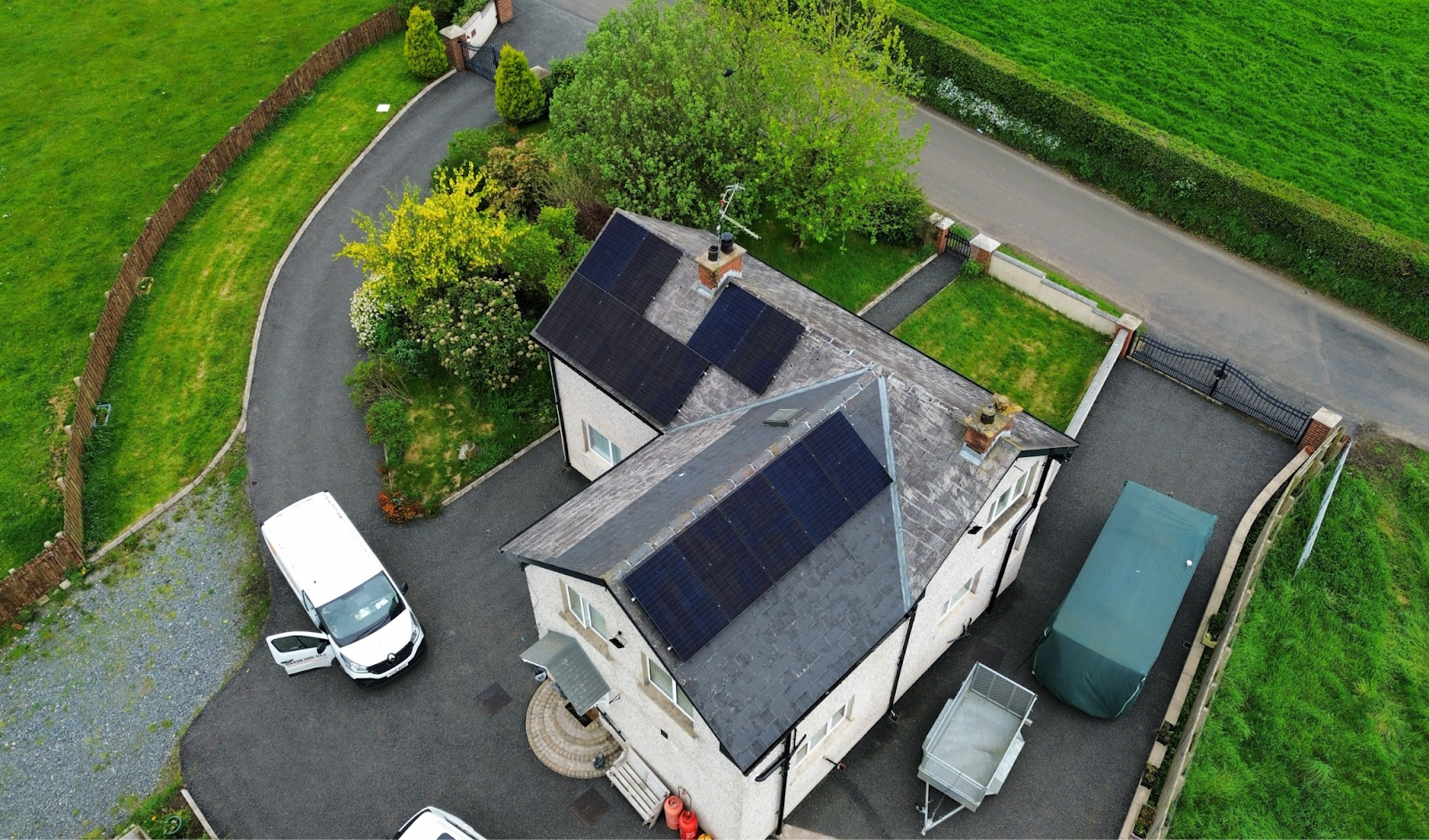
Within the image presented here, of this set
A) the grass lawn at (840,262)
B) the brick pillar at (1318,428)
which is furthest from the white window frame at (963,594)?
the grass lawn at (840,262)

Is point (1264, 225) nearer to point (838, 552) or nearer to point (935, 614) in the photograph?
point (935, 614)

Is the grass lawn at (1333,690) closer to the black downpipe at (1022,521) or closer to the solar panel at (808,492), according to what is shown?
the black downpipe at (1022,521)

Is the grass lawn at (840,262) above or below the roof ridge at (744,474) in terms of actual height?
below

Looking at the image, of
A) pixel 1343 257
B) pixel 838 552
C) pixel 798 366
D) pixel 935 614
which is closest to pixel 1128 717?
pixel 935 614

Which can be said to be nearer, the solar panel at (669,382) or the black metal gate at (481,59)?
the solar panel at (669,382)

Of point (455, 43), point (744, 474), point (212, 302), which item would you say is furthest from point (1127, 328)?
point (212, 302)

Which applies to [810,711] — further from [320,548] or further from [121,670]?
[121,670]
